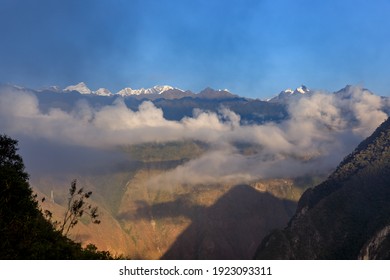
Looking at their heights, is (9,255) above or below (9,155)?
below
